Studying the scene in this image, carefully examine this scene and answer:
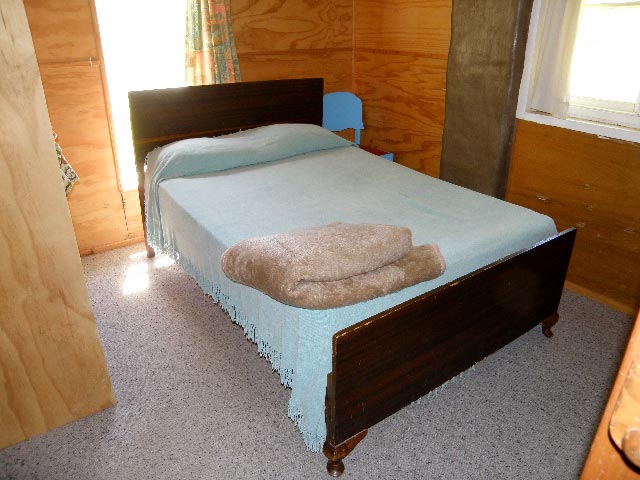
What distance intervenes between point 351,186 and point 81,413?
167cm

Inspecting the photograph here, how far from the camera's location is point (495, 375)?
2.26 m

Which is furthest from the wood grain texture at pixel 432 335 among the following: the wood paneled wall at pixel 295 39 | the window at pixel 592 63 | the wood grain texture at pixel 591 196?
the wood paneled wall at pixel 295 39

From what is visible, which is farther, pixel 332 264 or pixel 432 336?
pixel 432 336

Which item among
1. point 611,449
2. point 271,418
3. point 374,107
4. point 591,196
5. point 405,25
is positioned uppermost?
point 405,25

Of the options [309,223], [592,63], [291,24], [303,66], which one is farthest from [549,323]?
[291,24]

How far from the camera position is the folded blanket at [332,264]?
1546 mm

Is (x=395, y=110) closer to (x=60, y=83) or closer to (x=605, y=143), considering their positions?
(x=605, y=143)

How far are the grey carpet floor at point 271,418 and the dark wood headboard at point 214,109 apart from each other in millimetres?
1156

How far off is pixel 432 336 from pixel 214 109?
2205mm

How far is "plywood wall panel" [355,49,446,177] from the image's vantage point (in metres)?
3.44

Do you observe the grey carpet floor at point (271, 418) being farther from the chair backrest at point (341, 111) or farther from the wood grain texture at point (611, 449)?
the chair backrest at point (341, 111)

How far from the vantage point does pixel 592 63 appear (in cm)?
269

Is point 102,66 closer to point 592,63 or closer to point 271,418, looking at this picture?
point 271,418

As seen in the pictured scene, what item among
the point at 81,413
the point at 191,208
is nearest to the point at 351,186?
the point at 191,208
